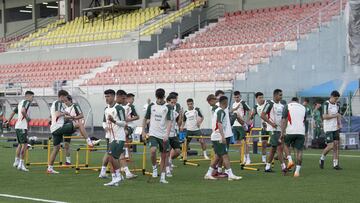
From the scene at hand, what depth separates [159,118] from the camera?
16750 mm

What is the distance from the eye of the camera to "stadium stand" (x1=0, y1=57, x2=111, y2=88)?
46344 millimetres

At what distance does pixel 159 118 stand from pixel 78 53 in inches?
1341

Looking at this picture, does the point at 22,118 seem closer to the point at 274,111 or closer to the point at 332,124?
the point at 274,111

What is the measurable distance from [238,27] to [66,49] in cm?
1242

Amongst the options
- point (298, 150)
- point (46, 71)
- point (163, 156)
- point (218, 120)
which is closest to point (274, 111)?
point (298, 150)

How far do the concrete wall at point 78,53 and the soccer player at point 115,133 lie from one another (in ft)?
98.3

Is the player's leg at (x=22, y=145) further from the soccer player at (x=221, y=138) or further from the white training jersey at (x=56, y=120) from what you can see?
the soccer player at (x=221, y=138)

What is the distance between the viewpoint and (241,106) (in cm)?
2186

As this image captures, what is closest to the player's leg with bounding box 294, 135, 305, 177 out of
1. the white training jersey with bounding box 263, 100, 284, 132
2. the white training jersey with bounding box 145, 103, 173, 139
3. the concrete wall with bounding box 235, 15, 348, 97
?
the white training jersey with bounding box 263, 100, 284, 132

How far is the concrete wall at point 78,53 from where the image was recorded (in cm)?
4681

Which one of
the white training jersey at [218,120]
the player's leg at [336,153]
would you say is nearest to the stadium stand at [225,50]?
the player's leg at [336,153]

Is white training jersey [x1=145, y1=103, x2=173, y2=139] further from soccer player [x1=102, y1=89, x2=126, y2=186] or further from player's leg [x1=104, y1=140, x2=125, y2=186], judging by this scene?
player's leg [x1=104, y1=140, x2=125, y2=186]

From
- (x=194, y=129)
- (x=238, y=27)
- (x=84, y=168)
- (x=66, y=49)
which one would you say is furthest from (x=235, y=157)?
(x=66, y=49)

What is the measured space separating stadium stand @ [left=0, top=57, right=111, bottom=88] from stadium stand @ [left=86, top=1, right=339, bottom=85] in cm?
280
